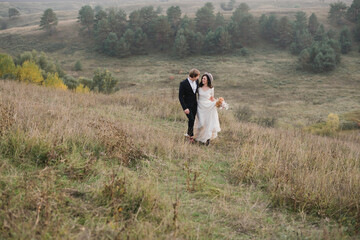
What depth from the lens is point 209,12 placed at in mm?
64188

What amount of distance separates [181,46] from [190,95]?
50137 mm

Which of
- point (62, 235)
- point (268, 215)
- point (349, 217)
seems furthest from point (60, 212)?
point (349, 217)

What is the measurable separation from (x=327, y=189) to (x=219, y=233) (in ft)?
6.84

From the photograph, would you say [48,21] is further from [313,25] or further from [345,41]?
[345,41]

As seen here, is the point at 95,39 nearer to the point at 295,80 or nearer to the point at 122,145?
the point at 295,80

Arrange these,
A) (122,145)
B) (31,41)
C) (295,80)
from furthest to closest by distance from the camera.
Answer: (31,41) → (295,80) → (122,145)

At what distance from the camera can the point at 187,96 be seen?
6.90m

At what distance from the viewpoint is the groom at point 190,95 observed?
668 cm

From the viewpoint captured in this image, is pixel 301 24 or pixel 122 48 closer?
pixel 122 48

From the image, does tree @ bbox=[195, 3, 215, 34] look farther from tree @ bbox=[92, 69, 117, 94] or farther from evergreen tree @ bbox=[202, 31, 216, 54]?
tree @ bbox=[92, 69, 117, 94]

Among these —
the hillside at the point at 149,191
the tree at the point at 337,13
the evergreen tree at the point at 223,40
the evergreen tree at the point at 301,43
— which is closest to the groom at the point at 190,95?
the hillside at the point at 149,191

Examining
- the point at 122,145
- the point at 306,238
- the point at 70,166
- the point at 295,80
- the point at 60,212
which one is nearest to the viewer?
the point at 60,212

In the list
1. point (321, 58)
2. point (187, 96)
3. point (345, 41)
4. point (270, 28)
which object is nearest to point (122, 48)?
point (270, 28)

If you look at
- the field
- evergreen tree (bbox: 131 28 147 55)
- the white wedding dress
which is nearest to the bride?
the white wedding dress
